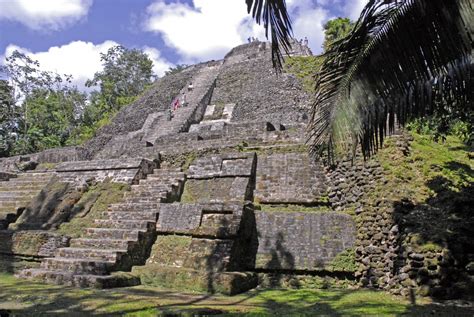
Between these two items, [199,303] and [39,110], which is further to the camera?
[39,110]

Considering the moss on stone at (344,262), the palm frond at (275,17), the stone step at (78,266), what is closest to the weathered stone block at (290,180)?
the moss on stone at (344,262)

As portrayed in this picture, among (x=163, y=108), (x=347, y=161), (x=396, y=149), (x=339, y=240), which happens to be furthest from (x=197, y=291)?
(x=163, y=108)

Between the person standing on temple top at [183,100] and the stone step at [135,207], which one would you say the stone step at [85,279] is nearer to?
the stone step at [135,207]

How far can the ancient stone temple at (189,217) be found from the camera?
695 centimetres

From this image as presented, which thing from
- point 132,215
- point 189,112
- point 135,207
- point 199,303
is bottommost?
point 199,303

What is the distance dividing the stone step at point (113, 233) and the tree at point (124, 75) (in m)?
30.2

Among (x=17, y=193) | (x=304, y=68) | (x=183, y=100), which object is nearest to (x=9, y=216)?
(x=17, y=193)

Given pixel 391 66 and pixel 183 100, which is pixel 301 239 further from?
pixel 183 100

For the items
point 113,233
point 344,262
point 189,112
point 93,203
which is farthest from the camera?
point 189,112

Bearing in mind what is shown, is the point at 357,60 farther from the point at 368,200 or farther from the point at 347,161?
the point at 347,161

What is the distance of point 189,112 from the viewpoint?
64.1 ft

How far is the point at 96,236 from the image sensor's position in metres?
8.19

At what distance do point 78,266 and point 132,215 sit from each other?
1.75 m

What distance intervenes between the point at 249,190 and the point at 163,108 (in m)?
15.1
